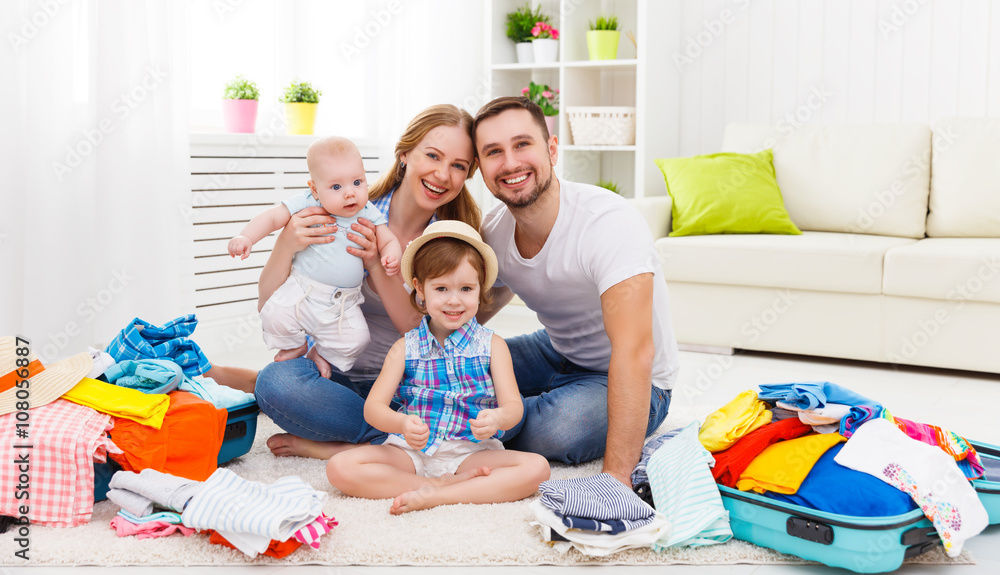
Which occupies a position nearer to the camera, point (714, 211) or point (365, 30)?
point (714, 211)

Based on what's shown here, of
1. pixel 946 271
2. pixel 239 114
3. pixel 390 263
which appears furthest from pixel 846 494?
pixel 239 114

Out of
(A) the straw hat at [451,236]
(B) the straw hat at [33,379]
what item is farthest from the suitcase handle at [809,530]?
(B) the straw hat at [33,379]

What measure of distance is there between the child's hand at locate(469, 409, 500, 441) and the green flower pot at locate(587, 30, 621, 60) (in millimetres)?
2759

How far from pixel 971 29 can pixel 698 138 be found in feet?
4.00

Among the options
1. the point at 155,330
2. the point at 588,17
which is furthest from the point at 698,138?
the point at 155,330

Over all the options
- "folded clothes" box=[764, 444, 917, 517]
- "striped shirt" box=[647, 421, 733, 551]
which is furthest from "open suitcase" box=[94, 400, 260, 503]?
"folded clothes" box=[764, 444, 917, 517]

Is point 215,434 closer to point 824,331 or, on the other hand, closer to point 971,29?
point 824,331

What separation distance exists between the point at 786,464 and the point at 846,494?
0.37 feet

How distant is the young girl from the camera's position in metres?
1.61

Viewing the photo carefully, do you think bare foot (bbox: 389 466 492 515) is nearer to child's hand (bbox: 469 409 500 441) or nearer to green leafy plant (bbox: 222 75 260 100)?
child's hand (bbox: 469 409 500 441)

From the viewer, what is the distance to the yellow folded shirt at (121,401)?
1.54m

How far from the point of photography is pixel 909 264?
273 centimetres

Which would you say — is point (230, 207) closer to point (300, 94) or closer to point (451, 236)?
point (300, 94)

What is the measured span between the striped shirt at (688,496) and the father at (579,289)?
80mm
